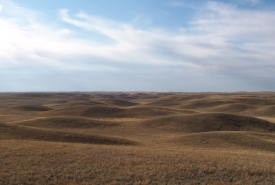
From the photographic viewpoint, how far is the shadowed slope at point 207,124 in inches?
1923

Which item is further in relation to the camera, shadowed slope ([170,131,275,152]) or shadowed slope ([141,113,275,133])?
shadowed slope ([141,113,275,133])

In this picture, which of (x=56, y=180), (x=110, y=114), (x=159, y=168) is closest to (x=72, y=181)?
(x=56, y=180)

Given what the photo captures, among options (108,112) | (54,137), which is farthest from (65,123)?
(108,112)

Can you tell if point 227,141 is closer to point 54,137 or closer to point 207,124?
point 207,124

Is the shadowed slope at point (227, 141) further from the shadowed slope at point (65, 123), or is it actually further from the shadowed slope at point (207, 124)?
the shadowed slope at point (65, 123)


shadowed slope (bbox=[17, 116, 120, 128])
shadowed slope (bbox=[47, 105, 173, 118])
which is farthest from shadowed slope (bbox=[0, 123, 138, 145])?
shadowed slope (bbox=[47, 105, 173, 118])

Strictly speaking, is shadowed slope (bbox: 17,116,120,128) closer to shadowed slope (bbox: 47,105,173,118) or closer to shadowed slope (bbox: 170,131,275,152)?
shadowed slope (bbox: 47,105,173,118)

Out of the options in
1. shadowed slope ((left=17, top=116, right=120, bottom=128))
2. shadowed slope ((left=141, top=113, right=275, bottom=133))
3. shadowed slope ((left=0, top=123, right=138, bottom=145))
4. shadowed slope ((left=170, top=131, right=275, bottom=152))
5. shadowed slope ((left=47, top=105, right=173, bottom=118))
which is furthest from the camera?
shadowed slope ((left=47, top=105, right=173, bottom=118))

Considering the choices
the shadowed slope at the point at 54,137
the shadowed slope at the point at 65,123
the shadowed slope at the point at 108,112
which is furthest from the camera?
the shadowed slope at the point at 108,112

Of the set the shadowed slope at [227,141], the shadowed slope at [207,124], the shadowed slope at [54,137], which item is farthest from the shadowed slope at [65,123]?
the shadowed slope at [227,141]

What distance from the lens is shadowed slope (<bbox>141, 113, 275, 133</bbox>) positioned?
48.8 meters

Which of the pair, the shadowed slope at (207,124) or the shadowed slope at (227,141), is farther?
the shadowed slope at (207,124)

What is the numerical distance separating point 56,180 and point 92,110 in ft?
188

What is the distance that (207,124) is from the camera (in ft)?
166
